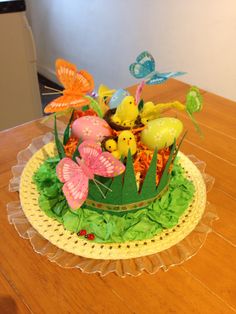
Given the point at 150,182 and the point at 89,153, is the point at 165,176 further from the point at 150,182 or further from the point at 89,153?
the point at 89,153

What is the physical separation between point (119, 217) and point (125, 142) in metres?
0.14

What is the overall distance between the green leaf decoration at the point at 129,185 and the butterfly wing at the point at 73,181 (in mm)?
74

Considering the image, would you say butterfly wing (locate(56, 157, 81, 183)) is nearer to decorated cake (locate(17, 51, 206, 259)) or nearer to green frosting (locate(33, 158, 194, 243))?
decorated cake (locate(17, 51, 206, 259))

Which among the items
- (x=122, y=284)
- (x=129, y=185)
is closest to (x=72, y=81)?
(x=129, y=185)

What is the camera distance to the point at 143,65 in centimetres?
67

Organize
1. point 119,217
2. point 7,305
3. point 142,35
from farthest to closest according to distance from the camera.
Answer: point 142,35, point 119,217, point 7,305

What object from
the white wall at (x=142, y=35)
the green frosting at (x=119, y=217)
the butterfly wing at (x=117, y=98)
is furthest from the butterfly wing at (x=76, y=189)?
the white wall at (x=142, y=35)

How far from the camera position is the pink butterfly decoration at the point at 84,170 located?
1.69 feet

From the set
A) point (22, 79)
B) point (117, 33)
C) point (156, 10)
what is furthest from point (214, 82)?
point (22, 79)

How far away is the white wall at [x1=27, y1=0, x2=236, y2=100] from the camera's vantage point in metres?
1.49

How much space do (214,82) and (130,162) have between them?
1184 millimetres

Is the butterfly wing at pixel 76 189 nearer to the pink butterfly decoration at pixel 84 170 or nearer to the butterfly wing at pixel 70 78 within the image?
the pink butterfly decoration at pixel 84 170

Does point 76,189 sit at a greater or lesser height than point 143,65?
lesser

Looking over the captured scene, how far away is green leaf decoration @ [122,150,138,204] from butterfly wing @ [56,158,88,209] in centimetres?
7
